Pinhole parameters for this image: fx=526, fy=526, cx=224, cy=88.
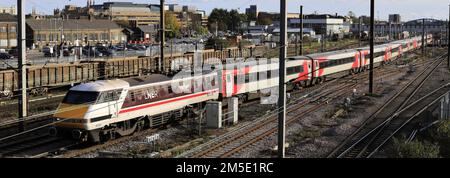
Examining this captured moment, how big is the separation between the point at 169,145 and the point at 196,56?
33.7 meters

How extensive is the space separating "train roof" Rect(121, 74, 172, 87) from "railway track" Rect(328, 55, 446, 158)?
712cm

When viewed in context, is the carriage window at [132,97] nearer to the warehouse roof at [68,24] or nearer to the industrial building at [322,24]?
the warehouse roof at [68,24]

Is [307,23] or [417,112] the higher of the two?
[307,23]

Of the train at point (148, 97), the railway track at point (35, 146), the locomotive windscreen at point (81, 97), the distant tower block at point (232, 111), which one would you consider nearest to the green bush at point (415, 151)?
the train at point (148, 97)

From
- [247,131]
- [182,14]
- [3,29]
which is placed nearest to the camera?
[247,131]

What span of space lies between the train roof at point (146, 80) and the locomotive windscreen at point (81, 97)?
1.77 meters

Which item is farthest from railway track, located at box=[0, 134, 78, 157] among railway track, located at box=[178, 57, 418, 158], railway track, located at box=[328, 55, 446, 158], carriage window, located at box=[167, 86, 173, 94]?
railway track, located at box=[328, 55, 446, 158]

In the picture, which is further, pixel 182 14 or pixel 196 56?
pixel 182 14

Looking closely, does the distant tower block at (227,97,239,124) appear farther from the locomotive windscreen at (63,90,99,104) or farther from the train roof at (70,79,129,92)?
the locomotive windscreen at (63,90,99,104)

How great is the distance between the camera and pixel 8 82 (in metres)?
31.1
